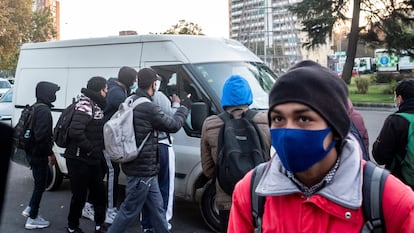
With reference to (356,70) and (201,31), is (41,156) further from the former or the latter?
(356,70)

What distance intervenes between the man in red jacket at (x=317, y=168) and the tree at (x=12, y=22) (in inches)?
1232

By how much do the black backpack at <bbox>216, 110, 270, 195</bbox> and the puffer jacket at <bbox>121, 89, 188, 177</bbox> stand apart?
1012mm

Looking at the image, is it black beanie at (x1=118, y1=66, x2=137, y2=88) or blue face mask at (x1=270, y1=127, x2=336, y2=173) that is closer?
blue face mask at (x1=270, y1=127, x2=336, y2=173)

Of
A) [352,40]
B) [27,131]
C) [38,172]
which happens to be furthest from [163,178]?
[352,40]

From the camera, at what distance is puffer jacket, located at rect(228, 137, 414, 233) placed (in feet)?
5.43

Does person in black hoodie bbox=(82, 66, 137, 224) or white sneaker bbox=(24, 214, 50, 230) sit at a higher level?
person in black hoodie bbox=(82, 66, 137, 224)

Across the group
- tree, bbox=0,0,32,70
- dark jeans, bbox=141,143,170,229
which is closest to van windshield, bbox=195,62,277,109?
dark jeans, bbox=141,143,170,229

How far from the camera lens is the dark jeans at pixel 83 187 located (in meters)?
5.46

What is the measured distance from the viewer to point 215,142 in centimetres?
398

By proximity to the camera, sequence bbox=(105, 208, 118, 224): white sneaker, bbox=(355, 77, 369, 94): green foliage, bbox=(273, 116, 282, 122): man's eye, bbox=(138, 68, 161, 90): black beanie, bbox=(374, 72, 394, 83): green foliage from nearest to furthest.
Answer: bbox=(273, 116, 282, 122): man's eye → bbox=(138, 68, 161, 90): black beanie → bbox=(105, 208, 118, 224): white sneaker → bbox=(355, 77, 369, 94): green foliage → bbox=(374, 72, 394, 83): green foliage

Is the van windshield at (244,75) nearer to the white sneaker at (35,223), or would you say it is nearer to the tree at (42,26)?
the white sneaker at (35,223)

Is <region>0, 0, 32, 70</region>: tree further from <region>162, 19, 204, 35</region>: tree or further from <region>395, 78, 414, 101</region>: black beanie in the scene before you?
<region>395, 78, 414, 101</region>: black beanie

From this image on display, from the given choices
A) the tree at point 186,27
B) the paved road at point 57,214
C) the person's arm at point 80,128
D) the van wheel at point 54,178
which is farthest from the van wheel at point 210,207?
the tree at point 186,27

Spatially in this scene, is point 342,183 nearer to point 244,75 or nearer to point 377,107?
point 244,75
